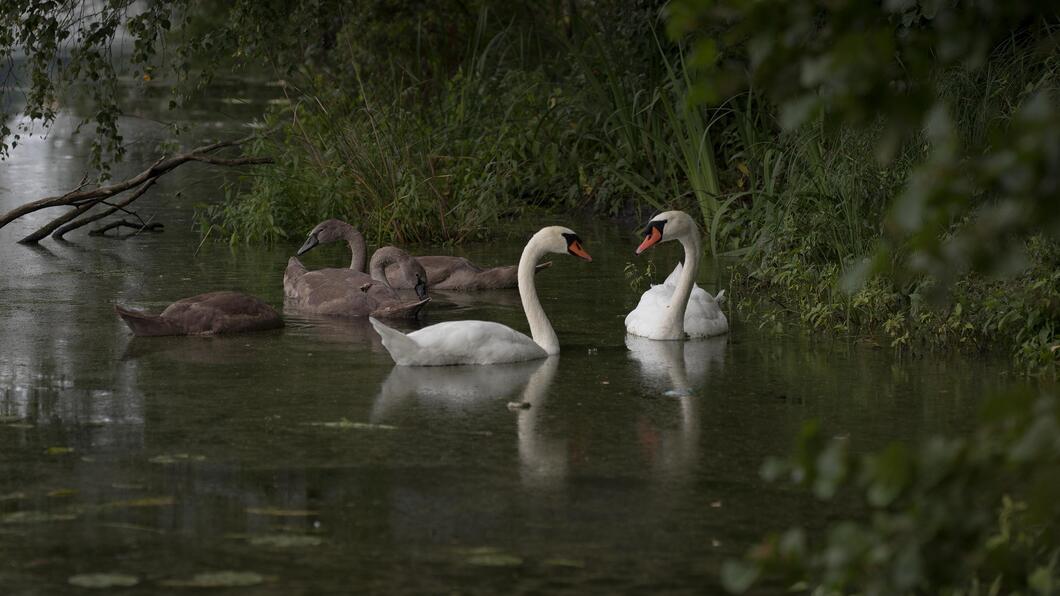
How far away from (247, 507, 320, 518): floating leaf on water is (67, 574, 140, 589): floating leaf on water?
0.77 metres

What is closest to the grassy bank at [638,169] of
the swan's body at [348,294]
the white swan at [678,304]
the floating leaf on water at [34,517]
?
the white swan at [678,304]

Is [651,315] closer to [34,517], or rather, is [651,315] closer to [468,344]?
[468,344]

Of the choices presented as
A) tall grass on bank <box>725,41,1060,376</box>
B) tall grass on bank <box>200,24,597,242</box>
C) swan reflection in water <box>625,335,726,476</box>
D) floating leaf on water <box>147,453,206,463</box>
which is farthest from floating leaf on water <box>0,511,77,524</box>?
tall grass on bank <box>200,24,597,242</box>

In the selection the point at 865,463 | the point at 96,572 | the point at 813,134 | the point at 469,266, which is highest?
the point at 813,134

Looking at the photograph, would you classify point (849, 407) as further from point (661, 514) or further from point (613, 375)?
point (661, 514)

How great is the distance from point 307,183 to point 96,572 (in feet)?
32.0

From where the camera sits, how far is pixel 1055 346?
322 inches

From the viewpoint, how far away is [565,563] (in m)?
5.05

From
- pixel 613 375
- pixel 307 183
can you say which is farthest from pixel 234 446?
pixel 307 183

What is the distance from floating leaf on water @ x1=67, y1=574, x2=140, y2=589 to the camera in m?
4.79

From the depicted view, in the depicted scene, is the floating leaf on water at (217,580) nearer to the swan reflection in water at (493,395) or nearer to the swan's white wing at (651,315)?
the swan reflection in water at (493,395)

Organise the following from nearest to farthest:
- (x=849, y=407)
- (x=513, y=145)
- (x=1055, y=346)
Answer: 1. (x=849, y=407)
2. (x=1055, y=346)
3. (x=513, y=145)

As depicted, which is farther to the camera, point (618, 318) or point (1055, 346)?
point (618, 318)

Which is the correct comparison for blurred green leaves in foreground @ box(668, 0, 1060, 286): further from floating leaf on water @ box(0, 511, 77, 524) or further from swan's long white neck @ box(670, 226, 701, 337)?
swan's long white neck @ box(670, 226, 701, 337)
